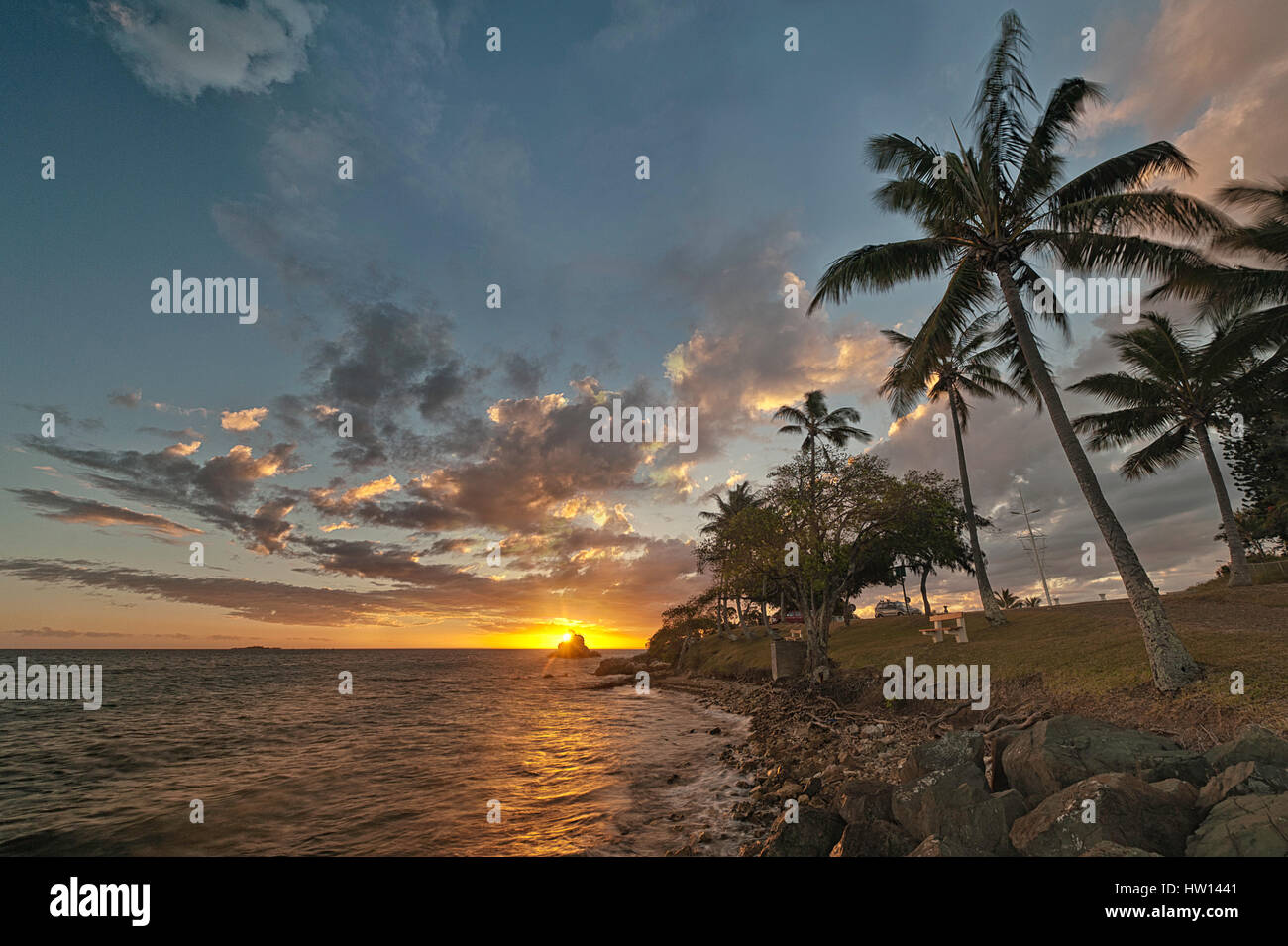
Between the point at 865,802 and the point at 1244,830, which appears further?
the point at 865,802

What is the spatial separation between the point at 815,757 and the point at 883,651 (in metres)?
13.8

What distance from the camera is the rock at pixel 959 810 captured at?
703 cm

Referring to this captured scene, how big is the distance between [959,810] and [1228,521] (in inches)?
1177

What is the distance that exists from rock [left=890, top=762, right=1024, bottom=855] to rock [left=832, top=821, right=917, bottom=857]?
0.89ft

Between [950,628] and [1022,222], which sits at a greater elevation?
[1022,222]

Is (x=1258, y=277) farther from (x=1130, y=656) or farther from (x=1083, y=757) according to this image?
(x=1083, y=757)

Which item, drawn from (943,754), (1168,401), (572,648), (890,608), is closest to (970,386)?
(1168,401)

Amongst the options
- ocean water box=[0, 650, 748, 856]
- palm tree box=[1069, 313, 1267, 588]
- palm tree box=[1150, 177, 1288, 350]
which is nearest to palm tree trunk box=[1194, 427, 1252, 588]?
palm tree box=[1069, 313, 1267, 588]

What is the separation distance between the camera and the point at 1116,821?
20.0 feet

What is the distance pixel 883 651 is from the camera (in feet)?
85.6

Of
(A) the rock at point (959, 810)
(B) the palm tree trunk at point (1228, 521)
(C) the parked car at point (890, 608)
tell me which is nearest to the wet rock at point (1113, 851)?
(A) the rock at point (959, 810)

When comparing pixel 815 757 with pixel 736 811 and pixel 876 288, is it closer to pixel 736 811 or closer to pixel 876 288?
pixel 736 811

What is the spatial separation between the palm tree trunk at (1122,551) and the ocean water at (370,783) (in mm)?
10203
